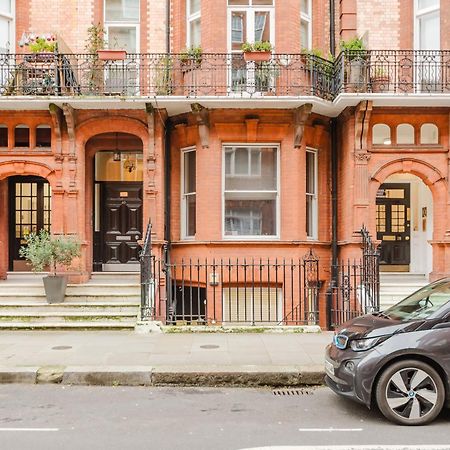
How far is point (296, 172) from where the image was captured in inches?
534

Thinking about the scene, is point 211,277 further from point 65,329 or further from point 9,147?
point 9,147

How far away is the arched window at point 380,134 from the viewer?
14.0 meters

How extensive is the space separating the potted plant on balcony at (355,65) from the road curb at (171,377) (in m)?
7.68

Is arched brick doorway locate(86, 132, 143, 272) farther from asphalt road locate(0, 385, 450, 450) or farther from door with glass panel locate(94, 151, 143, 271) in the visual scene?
asphalt road locate(0, 385, 450, 450)

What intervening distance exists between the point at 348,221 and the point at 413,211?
3.87 m

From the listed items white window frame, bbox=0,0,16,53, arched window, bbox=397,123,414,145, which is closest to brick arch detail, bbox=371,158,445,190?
arched window, bbox=397,123,414,145

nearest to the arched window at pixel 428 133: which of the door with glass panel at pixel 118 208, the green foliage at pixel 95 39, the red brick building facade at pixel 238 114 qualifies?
the red brick building facade at pixel 238 114

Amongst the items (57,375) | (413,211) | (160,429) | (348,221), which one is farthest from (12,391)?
(413,211)

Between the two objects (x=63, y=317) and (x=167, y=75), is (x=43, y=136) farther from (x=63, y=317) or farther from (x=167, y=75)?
(x=63, y=317)

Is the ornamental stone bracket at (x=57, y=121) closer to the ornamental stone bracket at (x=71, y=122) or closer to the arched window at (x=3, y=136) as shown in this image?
the ornamental stone bracket at (x=71, y=122)

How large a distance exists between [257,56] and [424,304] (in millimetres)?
8099

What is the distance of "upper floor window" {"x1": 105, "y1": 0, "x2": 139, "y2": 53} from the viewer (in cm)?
1457

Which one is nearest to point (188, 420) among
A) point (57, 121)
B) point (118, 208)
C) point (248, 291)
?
point (248, 291)

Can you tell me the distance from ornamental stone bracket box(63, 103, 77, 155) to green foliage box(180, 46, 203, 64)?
2.84 m
